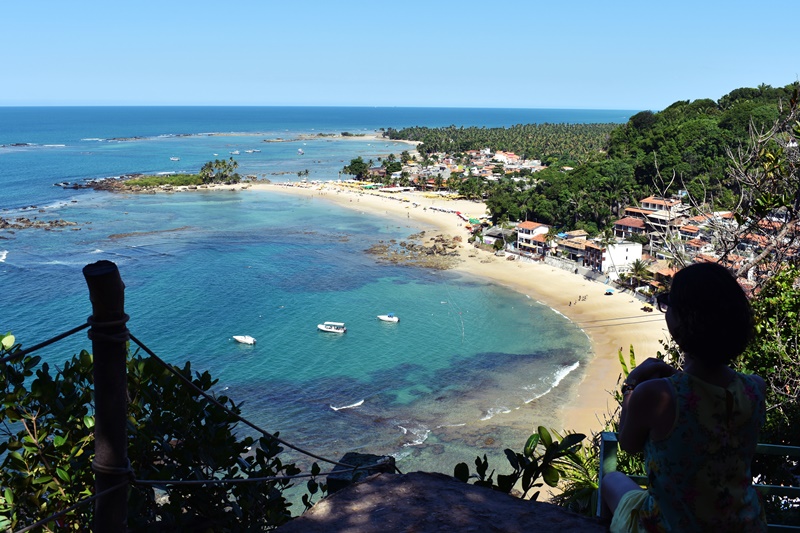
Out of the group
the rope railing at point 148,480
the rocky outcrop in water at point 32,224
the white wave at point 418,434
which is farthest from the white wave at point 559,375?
the rocky outcrop in water at point 32,224

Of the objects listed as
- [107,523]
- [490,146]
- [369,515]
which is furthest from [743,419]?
[490,146]

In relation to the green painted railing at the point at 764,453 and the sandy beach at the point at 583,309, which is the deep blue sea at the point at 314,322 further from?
the green painted railing at the point at 764,453

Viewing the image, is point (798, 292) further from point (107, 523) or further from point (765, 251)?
point (107, 523)

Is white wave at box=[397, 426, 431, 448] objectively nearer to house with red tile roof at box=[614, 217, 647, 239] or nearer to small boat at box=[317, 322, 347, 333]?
small boat at box=[317, 322, 347, 333]

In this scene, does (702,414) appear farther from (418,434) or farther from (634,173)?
(634,173)

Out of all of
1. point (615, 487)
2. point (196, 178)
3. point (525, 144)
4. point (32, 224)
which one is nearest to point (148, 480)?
point (615, 487)
